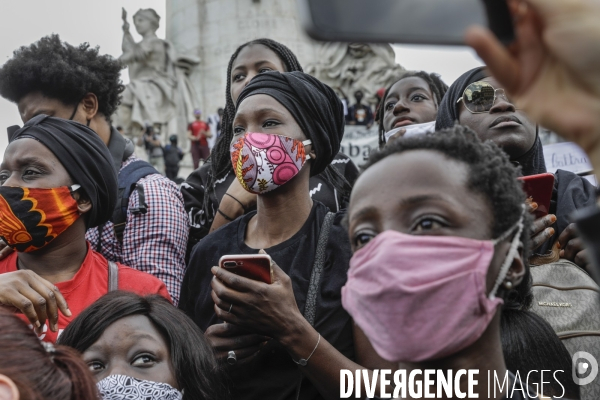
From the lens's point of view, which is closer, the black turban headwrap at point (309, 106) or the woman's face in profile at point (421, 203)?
the woman's face in profile at point (421, 203)

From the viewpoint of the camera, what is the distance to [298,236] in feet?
11.5

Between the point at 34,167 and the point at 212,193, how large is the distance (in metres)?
1.18

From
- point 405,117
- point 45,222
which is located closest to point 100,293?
point 45,222

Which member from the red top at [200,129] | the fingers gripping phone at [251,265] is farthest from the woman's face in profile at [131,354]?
the red top at [200,129]

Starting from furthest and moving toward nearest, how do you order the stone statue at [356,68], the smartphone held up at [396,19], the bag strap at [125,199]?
1. the stone statue at [356,68]
2. the bag strap at [125,199]
3. the smartphone held up at [396,19]

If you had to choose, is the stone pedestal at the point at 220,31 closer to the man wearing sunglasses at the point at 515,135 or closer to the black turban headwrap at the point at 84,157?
the man wearing sunglasses at the point at 515,135

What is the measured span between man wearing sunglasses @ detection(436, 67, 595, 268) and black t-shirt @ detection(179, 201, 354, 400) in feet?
3.00

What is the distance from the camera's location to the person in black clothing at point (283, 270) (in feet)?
9.62

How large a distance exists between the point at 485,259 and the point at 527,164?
1960 millimetres

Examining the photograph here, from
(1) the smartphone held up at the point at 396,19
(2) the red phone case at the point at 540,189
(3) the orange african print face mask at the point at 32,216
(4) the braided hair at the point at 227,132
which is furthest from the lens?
(4) the braided hair at the point at 227,132

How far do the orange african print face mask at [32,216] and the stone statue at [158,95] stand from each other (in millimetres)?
16641

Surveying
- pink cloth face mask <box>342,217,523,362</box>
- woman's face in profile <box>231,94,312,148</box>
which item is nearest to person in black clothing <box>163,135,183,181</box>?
woman's face in profile <box>231,94,312,148</box>

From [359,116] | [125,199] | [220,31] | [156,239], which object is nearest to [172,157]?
[220,31]

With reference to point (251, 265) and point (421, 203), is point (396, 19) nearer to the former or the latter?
point (421, 203)
